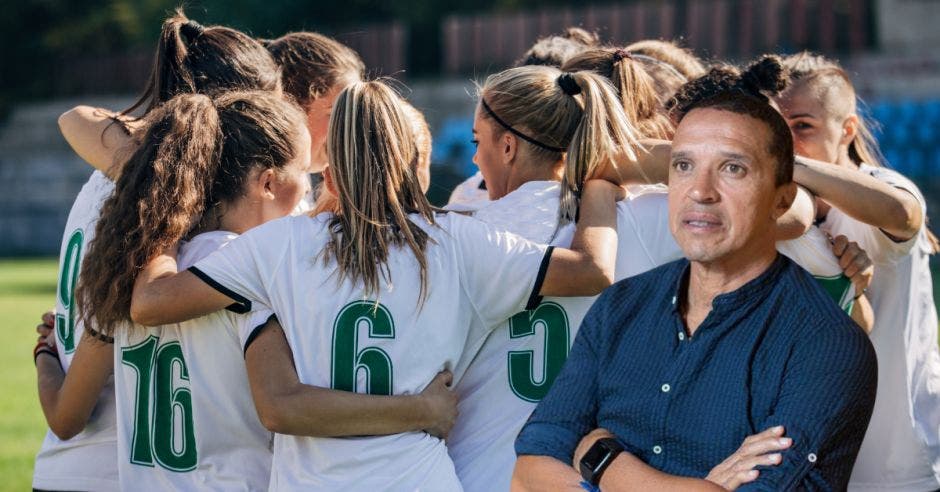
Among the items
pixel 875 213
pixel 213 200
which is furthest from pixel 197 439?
pixel 875 213

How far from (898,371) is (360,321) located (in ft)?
5.68

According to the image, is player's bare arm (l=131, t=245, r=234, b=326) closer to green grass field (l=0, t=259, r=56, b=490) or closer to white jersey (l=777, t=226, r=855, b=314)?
white jersey (l=777, t=226, r=855, b=314)

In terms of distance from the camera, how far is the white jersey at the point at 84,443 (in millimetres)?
3680

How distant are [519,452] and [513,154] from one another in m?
1.00

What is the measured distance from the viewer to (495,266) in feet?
10.6

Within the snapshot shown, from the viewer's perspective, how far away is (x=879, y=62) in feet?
78.5

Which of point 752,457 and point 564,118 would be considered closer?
point 752,457

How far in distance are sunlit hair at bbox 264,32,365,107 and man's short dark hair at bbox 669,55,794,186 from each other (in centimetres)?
185

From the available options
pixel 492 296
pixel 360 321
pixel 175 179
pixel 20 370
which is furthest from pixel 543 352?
pixel 20 370

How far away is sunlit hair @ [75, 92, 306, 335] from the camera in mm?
3361

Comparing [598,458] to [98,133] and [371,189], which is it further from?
[98,133]

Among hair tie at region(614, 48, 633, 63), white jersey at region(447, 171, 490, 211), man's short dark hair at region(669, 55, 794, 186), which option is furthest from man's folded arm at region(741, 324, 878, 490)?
white jersey at region(447, 171, 490, 211)

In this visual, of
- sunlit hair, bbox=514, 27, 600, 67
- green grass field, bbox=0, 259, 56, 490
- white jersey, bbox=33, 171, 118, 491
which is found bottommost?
green grass field, bbox=0, 259, 56, 490

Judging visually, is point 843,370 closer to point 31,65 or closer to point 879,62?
Answer: point 879,62
